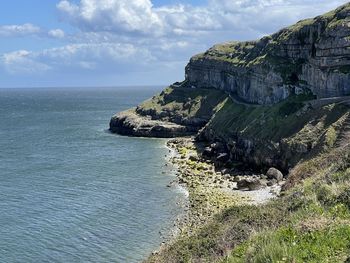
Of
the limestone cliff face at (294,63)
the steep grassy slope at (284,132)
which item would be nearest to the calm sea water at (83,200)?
the steep grassy slope at (284,132)

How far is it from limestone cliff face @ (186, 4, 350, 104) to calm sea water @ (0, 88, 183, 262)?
25.3 m

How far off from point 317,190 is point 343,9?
64.6 metres

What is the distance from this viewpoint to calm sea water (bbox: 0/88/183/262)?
41.8 m

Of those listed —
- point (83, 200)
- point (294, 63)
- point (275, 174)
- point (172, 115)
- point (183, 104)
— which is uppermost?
point (294, 63)

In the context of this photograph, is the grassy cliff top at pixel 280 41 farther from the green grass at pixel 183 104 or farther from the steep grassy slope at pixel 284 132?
the steep grassy slope at pixel 284 132

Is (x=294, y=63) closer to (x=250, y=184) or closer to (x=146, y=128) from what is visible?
(x=250, y=184)

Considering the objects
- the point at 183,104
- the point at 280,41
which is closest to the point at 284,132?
the point at 280,41

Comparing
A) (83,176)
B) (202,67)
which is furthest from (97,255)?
(202,67)

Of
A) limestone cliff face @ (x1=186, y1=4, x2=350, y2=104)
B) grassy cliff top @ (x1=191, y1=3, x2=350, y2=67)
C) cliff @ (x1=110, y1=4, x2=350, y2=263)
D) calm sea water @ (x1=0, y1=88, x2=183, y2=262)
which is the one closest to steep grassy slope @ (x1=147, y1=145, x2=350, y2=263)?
cliff @ (x1=110, y1=4, x2=350, y2=263)

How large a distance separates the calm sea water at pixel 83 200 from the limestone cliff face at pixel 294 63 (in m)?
25.3

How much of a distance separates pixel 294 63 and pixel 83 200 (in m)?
51.8

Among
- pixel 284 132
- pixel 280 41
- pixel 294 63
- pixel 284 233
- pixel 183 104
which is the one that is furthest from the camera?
pixel 183 104

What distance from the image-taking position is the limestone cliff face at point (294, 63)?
7425 centimetres

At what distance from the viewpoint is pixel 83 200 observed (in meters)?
57.4
